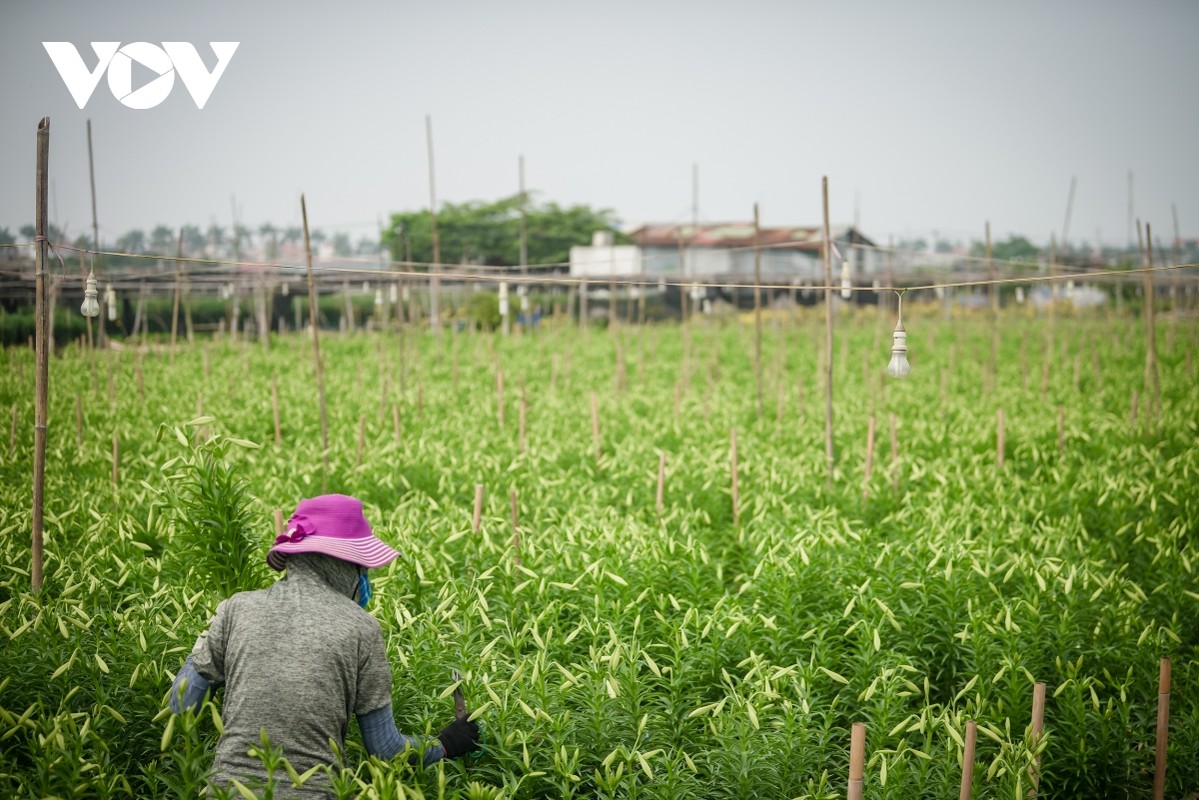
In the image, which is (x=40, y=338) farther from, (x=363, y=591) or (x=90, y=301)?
(x=363, y=591)

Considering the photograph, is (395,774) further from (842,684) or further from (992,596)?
(992,596)

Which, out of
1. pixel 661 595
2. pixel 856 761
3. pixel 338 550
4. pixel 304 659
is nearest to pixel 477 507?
pixel 661 595

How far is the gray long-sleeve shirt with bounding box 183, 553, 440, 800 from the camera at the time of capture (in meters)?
2.62

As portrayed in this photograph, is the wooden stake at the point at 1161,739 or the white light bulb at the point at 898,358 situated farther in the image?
the white light bulb at the point at 898,358

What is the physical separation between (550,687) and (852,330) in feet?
73.7

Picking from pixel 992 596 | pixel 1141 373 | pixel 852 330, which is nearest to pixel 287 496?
pixel 992 596

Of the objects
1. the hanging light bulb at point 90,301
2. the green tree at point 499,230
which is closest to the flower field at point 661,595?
the hanging light bulb at point 90,301

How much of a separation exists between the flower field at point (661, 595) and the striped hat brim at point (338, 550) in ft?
1.73

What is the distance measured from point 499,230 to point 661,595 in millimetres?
34534

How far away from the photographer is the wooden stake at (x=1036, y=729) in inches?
135

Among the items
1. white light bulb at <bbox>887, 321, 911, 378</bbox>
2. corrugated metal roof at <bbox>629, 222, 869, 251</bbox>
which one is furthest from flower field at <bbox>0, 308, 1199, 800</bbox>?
corrugated metal roof at <bbox>629, 222, 869, 251</bbox>

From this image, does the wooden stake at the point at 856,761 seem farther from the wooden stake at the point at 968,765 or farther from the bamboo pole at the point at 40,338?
the bamboo pole at the point at 40,338

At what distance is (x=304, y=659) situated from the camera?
103 inches

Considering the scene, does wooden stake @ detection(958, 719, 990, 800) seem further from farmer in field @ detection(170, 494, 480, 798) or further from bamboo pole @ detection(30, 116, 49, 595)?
bamboo pole @ detection(30, 116, 49, 595)
